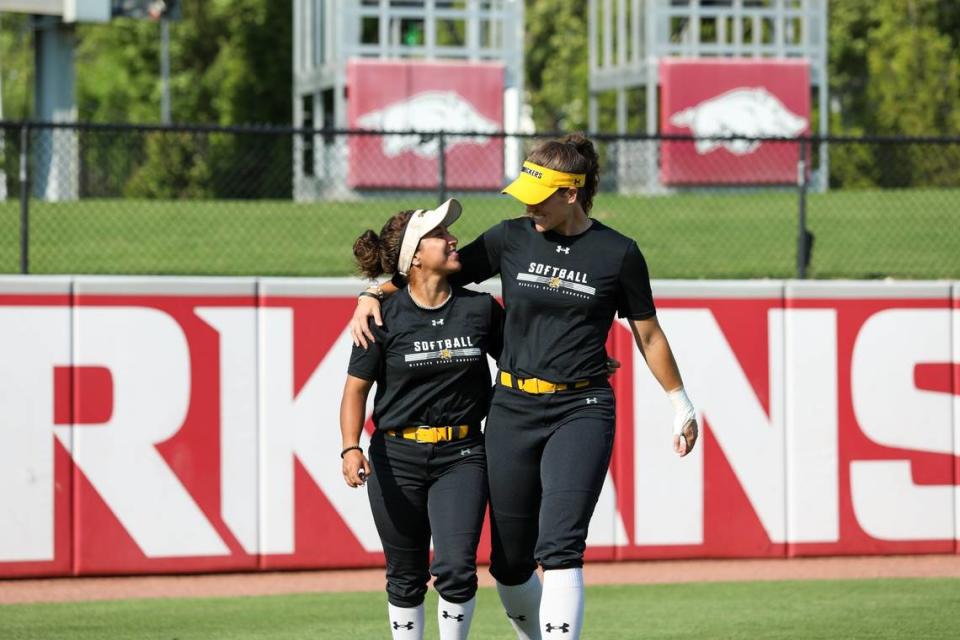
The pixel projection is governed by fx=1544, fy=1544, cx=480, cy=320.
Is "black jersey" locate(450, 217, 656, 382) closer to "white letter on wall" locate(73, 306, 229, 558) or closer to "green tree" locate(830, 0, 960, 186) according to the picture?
"white letter on wall" locate(73, 306, 229, 558)

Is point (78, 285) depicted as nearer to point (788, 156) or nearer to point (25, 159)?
point (25, 159)

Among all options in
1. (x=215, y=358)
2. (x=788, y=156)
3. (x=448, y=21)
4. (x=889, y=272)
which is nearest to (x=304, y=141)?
(x=448, y=21)

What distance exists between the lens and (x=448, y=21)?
27.0 m

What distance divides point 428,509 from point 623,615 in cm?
267

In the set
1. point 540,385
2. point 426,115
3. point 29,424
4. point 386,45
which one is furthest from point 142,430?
point 386,45

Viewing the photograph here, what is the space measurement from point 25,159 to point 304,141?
43.6 feet

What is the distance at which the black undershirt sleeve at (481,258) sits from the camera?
19.1 ft

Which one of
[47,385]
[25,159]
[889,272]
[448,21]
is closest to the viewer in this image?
[47,385]

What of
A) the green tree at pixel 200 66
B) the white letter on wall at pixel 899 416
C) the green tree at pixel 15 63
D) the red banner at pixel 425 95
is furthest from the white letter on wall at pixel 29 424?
the green tree at pixel 15 63

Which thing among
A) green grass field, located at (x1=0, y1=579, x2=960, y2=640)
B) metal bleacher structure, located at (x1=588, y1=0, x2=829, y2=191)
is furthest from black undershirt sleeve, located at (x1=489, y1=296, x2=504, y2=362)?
metal bleacher structure, located at (x1=588, y1=0, x2=829, y2=191)

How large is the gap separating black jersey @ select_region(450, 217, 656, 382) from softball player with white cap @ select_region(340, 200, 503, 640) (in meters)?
0.15

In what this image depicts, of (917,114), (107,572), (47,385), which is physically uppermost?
(917,114)

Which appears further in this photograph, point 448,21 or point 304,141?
point 448,21

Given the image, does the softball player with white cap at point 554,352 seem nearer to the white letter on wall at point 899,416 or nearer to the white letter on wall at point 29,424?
the white letter on wall at point 29,424
